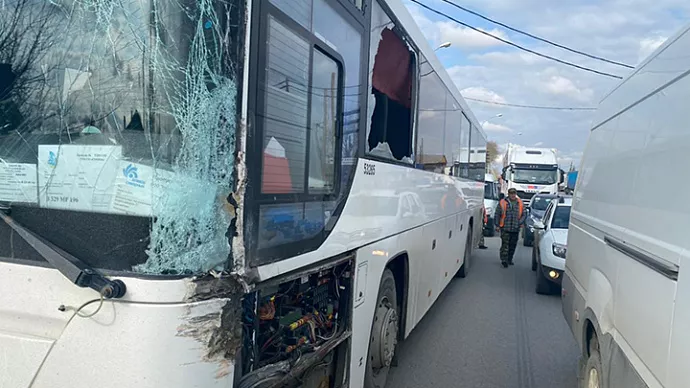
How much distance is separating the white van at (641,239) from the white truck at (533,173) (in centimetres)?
2147

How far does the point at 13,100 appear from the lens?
2.08m

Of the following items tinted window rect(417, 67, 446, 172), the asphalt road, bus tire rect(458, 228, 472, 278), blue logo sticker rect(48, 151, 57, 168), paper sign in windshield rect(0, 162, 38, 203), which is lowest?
the asphalt road

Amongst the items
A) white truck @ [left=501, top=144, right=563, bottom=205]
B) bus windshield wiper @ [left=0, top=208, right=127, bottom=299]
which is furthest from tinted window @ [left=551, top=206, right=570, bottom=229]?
white truck @ [left=501, top=144, right=563, bottom=205]

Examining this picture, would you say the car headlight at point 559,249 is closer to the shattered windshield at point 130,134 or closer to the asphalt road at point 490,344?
the asphalt road at point 490,344

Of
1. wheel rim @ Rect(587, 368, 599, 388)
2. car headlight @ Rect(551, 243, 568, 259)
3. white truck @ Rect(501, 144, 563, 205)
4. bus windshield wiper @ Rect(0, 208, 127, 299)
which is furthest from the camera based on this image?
white truck @ Rect(501, 144, 563, 205)

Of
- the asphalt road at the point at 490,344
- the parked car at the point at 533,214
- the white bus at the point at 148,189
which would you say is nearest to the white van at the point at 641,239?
the asphalt road at the point at 490,344

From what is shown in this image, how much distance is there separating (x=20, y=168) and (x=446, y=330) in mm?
5748

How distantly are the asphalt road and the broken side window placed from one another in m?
2.35

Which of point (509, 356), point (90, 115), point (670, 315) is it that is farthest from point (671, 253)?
point (509, 356)

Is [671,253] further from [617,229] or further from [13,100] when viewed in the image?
[13,100]

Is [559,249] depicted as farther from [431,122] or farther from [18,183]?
[18,183]

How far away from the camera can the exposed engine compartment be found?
226 centimetres

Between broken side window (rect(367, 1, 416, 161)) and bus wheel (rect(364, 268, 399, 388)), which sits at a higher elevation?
broken side window (rect(367, 1, 416, 161))

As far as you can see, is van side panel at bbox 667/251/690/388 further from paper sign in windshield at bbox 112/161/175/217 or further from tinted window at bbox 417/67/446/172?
tinted window at bbox 417/67/446/172
